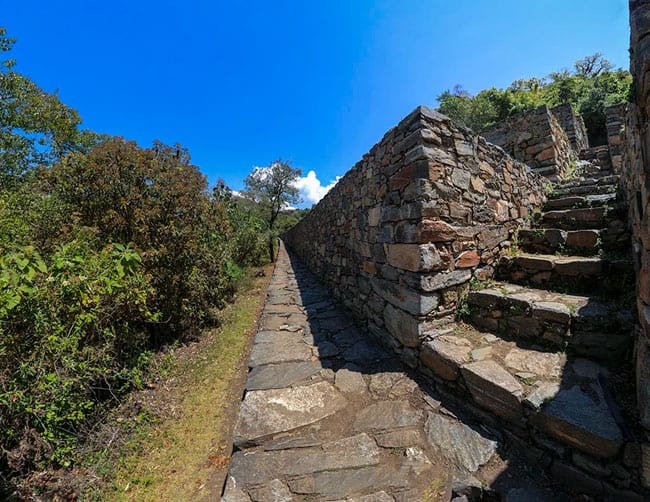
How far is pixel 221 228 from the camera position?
15.9 ft

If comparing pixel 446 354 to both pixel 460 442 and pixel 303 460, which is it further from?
pixel 303 460

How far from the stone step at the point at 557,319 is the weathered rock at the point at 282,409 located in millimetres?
1609

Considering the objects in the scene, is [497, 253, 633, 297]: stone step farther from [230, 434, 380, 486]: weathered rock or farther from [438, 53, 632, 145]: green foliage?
[438, 53, 632, 145]: green foliage

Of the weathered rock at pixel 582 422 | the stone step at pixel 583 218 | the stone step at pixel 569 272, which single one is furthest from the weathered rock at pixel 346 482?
the stone step at pixel 583 218

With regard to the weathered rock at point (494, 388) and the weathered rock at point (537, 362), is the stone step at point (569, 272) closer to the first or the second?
the weathered rock at point (537, 362)

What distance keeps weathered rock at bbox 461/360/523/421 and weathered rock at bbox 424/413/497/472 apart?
0.21m

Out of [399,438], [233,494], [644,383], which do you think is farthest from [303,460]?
[644,383]

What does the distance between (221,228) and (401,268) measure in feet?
12.3

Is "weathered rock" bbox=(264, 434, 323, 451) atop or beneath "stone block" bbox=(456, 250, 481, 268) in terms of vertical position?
beneath

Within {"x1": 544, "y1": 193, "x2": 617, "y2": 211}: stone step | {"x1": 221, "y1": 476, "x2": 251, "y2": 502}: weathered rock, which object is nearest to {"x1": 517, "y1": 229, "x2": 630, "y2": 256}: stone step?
{"x1": 544, "y1": 193, "x2": 617, "y2": 211}: stone step

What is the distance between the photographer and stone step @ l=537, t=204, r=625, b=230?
9.13ft

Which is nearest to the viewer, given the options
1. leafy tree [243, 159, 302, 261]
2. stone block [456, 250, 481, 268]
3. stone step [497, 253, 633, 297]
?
stone step [497, 253, 633, 297]

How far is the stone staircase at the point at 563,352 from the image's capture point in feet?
4.21

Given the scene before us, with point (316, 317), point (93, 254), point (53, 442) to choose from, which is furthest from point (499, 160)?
point (53, 442)
